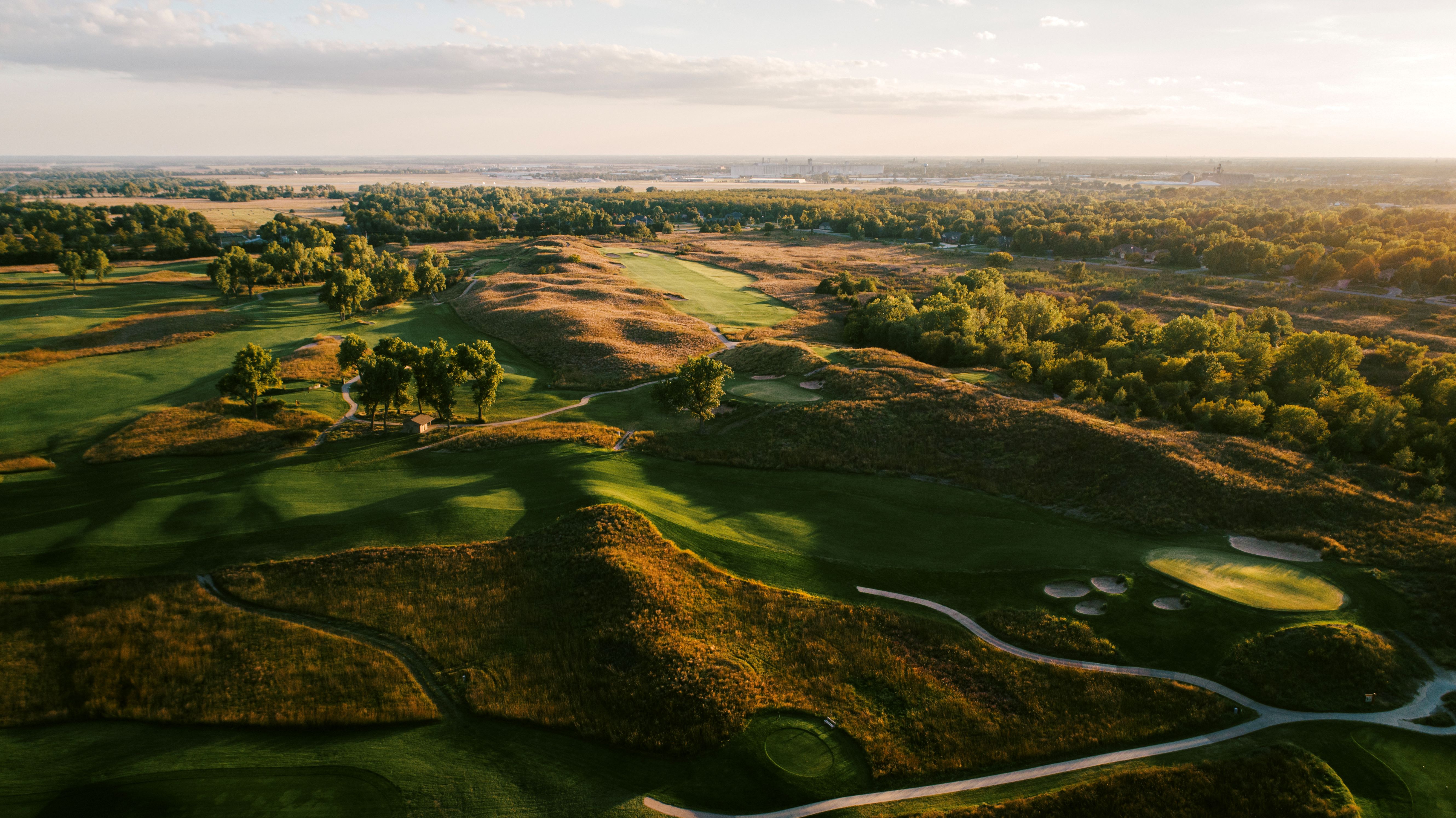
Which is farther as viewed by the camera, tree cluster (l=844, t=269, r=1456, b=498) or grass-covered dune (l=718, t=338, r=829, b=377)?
grass-covered dune (l=718, t=338, r=829, b=377)

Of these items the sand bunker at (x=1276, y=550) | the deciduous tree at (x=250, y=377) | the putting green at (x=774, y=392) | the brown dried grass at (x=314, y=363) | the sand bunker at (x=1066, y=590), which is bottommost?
the sand bunker at (x=1066, y=590)

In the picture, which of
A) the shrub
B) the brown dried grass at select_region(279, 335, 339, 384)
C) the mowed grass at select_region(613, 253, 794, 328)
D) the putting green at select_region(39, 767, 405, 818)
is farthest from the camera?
the mowed grass at select_region(613, 253, 794, 328)

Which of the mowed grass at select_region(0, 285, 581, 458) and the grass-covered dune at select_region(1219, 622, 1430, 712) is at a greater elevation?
the mowed grass at select_region(0, 285, 581, 458)

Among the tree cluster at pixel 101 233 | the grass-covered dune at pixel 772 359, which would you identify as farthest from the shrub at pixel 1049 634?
the tree cluster at pixel 101 233

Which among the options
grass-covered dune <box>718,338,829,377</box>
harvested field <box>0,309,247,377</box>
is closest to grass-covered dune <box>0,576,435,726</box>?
grass-covered dune <box>718,338,829,377</box>

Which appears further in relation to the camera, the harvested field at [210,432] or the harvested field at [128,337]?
the harvested field at [128,337]

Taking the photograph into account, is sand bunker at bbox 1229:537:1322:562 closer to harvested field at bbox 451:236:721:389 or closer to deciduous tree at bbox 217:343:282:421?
harvested field at bbox 451:236:721:389

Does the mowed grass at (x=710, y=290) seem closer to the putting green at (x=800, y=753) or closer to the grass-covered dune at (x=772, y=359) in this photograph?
the grass-covered dune at (x=772, y=359)

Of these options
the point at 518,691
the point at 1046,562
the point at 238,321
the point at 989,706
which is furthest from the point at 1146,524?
the point at 238,321
